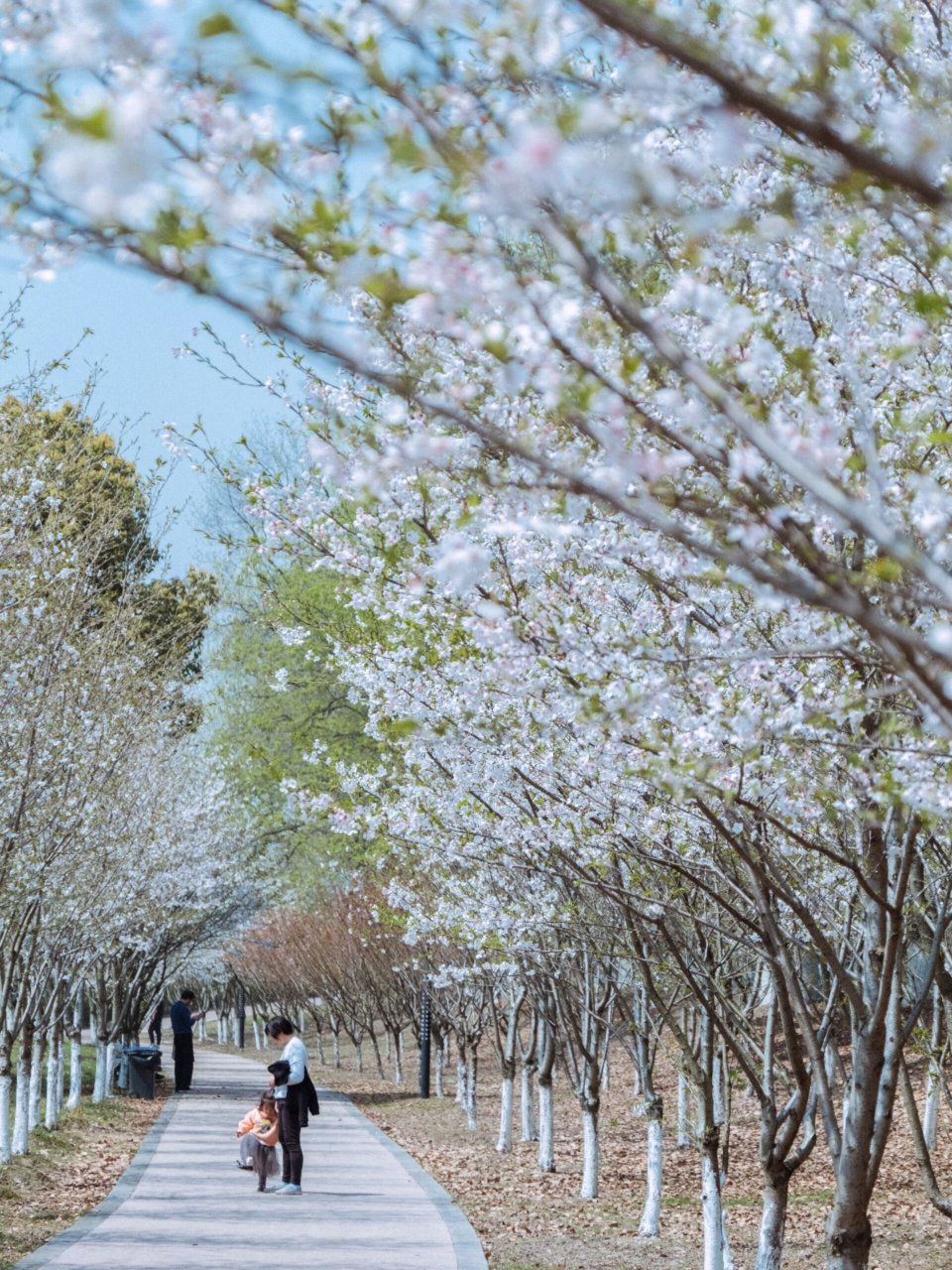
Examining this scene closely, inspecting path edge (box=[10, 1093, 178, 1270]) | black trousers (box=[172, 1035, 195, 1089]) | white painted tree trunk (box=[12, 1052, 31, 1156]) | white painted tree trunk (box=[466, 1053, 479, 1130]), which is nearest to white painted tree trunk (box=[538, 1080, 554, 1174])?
path edge (box=[10, 1093, 178, 1270])

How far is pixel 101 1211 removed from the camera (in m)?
10.9

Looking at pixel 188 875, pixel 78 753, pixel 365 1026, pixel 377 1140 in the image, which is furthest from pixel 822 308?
pixel 365 1026

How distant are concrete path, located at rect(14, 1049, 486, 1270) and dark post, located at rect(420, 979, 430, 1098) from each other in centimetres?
588

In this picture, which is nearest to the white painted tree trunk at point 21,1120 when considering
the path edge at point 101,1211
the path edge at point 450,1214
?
the path edge at point 101,1211

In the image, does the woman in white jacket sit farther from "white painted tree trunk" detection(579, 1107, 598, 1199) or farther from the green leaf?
the green leaf

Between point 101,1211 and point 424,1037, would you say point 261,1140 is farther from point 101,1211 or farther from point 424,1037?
point 424,1037

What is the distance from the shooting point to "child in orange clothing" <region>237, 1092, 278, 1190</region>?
12.8 m

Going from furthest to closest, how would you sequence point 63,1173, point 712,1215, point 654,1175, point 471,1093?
point 471,1093 < point 63,1173 < point 654,1175 < point 712,1215

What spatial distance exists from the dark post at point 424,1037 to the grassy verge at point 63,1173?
15.5 ft

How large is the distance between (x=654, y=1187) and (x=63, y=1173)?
5.69m

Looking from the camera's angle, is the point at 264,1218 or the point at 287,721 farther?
the point at 287,721

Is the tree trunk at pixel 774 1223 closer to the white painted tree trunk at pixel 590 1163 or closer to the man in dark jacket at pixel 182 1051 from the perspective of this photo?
the white painted tree trunk at pixel 590 1163

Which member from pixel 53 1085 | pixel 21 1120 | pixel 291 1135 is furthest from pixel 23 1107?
pixel 53 1085

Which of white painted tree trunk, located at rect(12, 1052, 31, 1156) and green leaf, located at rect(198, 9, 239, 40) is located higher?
green leaf, located at rect(198, 9, 239, 40)
